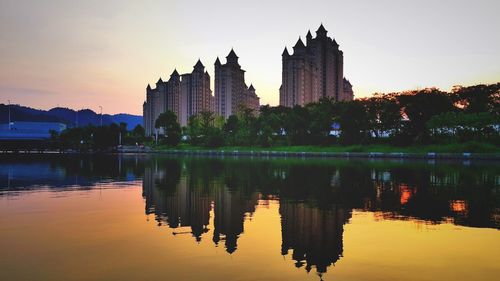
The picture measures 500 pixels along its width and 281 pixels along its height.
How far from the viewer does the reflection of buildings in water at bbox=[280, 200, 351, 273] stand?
1414 cm

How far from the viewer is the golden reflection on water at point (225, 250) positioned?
12.5 m

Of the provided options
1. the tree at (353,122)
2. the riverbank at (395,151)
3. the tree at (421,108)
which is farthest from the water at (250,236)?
the tree at (353,122)

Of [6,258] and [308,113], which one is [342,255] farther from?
[308,113]

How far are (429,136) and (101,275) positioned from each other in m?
120

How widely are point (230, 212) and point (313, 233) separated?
652 cm

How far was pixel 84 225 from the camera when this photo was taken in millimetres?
19641

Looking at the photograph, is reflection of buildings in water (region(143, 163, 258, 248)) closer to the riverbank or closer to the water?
the water

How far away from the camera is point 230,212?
2317 cm

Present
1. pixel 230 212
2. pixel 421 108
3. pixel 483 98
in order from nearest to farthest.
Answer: pixel 230 212
pixel 483 98
pixel 421 108

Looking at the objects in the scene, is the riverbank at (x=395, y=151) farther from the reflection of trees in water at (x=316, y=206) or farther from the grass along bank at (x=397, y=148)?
the reflection of trees in water at (x=316, y=206)

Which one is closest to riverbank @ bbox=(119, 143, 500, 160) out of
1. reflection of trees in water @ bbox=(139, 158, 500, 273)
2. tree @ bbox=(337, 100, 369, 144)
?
tree @ bbox=(337, 100, 369, 144)

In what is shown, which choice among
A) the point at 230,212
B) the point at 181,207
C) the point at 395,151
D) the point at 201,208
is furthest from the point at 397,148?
the point at 230,212

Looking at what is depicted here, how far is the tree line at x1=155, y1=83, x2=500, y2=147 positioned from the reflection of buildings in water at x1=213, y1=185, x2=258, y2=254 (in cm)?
9376

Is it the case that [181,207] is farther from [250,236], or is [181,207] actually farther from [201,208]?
[250,236]
